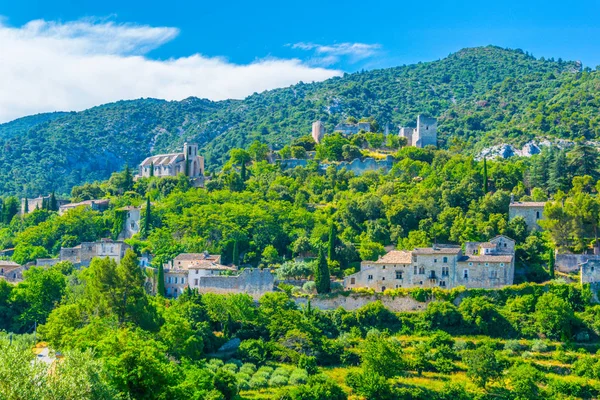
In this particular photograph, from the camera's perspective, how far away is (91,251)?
74000 mm

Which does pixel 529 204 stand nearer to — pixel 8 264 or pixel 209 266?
pixel 209 266

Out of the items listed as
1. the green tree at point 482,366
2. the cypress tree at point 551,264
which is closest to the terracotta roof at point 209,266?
the green tree at point 482,366

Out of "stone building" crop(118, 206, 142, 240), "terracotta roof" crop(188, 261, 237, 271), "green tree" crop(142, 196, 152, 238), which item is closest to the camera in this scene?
"terracotta roof" crop(188, 261, 237, 271)

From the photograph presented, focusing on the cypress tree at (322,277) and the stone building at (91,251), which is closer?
the cypress tree at (322,277)

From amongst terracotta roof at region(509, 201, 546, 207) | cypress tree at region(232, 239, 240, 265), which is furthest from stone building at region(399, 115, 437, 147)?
cypress tree at region(232, 239, 240, 265)

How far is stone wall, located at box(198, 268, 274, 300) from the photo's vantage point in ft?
211

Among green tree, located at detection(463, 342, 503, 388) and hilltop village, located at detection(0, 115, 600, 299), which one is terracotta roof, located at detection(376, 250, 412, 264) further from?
green tree, located at detection(463, 342, 503, 388)

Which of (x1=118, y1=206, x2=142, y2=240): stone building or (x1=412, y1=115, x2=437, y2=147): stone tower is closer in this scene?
(x1=118, y1=206, x2=142, y2=240): stone building

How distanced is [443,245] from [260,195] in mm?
23586

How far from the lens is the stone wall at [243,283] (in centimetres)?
6438


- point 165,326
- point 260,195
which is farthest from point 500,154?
point 165,326

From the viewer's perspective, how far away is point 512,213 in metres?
69.6

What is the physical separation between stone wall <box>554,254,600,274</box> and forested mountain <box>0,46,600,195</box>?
42.5 m

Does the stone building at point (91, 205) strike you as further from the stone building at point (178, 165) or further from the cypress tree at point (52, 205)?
the stone building at point (178, 165)
